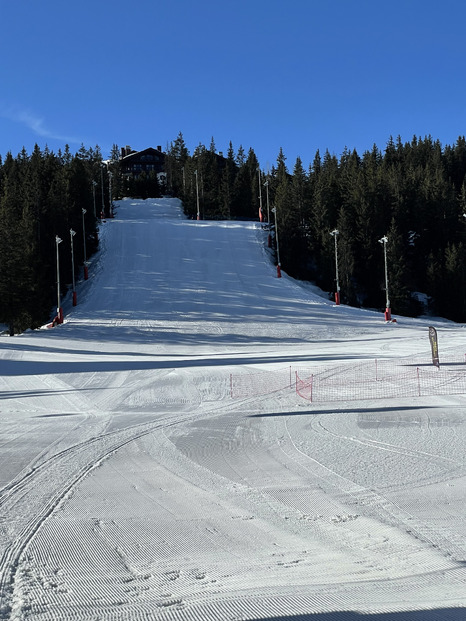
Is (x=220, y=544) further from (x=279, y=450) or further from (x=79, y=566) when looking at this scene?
(x=279, y=450)

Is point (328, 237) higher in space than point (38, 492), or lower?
higher

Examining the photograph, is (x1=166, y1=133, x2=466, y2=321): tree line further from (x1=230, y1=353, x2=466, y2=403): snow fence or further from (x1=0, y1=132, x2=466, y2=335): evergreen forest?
(x1=230, y1=353, x2=466, y2=403): snow fence

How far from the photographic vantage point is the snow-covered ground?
402cm

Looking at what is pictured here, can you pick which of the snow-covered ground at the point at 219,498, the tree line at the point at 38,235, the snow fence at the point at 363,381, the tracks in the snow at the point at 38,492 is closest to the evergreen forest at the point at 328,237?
the tree line at the point at 38,235

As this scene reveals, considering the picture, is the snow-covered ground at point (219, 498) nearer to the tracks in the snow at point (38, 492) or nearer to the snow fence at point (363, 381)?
the tracks in the snow at point (38, 492)

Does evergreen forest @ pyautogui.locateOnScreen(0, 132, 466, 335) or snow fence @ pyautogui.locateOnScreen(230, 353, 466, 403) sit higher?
evergreen forest @ pyautogui.locateOnScreen(0, 132, 466, 335)

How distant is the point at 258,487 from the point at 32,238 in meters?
36.5

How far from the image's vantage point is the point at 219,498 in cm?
639

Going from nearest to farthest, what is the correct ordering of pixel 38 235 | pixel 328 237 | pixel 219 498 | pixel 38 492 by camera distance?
pixel 219 498 < pixel 38 492 < pixel 38 235 < pixel 328 237

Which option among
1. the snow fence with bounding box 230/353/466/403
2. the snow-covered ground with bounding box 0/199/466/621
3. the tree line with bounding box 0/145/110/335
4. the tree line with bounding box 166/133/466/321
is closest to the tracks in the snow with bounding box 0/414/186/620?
the snow-covered ground with bounding box 0/199/466/621

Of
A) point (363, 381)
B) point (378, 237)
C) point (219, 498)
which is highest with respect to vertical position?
point (378, 237)

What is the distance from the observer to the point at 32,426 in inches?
421

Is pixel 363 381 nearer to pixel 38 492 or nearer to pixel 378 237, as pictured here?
pixel 38 492

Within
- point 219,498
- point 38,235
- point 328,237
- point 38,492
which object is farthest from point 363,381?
point 38,235
